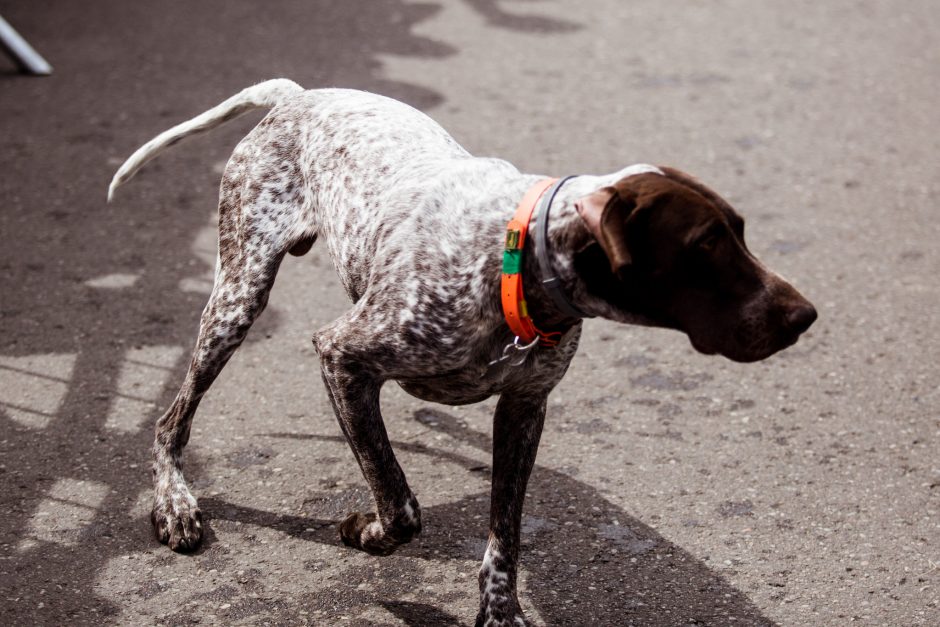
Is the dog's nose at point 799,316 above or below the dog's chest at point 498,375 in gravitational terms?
above

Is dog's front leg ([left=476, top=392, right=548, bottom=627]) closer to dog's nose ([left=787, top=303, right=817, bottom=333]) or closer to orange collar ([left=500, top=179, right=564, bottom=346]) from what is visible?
orange collar ([left=500, top=179, right=564, bottom=346])

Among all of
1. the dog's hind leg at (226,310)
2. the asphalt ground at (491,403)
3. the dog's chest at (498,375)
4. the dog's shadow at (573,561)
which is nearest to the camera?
the dog's chest at (498,375)

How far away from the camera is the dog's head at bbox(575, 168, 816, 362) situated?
305cm

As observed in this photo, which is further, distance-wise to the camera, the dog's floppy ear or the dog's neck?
the dog's neck

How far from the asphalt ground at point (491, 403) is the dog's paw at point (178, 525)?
0.20 ft

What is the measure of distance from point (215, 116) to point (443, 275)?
1.54 m

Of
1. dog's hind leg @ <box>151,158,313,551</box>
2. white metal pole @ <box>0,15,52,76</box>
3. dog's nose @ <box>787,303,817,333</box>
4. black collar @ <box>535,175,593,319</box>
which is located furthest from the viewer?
white metal pole @ <box>0,15,52,76</box>

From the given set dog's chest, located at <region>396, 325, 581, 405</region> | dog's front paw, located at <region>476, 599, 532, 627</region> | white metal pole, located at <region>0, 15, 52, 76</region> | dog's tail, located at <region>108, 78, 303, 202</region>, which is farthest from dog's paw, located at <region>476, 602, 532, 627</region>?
white metal pole, located at <region>0, 15, 52, 76</region>

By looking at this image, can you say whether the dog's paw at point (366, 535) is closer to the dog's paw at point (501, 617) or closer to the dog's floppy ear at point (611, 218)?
the dog's paw at point (501, 617)

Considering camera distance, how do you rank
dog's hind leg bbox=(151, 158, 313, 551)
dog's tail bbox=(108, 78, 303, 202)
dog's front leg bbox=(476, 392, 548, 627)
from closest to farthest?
dog's front leg bbox=(476, 392, 548, 627) < dog's hind leg bbox=(151, 158, 313, 551) < dog's tail bbox=(108, 78, 303, 202)

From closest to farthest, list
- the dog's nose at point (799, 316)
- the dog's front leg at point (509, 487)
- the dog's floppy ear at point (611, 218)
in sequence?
the dog's floppy ear at point (611, 218)
the dog's nose at point (799, 316)
the dog's front leg at point (509, 487)

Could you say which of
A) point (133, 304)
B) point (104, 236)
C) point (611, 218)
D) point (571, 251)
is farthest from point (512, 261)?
point (104, 236)

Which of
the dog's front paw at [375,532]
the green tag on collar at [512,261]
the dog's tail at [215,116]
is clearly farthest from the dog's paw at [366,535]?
the dog's tail at [215,116]

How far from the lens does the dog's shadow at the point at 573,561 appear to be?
149 inches
